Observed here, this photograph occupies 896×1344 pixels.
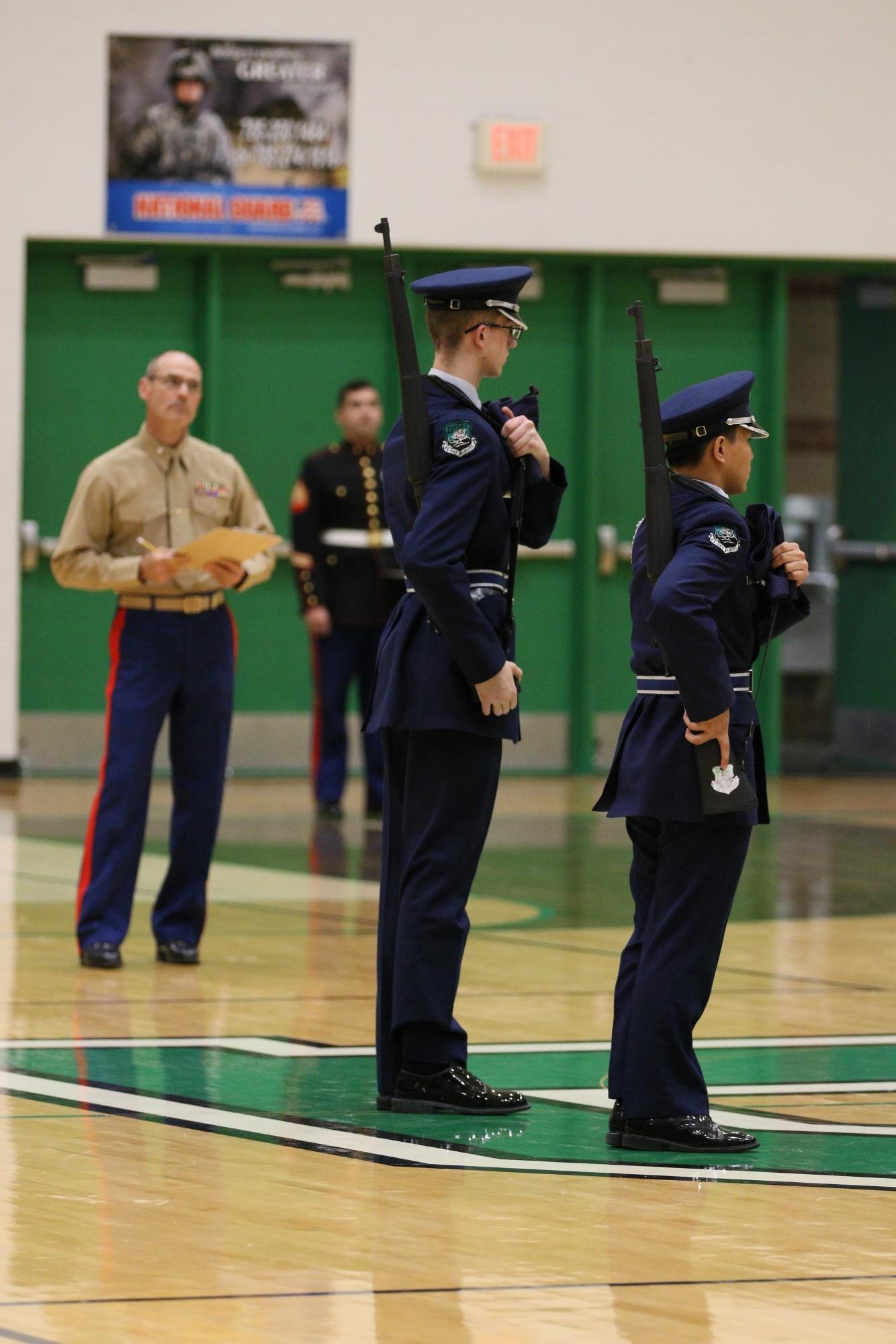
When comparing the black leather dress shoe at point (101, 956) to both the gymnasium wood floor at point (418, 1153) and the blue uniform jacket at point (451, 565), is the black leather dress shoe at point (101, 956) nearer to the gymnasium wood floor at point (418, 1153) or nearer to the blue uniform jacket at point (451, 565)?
the gymnasium wood floor at point (418, 1153)

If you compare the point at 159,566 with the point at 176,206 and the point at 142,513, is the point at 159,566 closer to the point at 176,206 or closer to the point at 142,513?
the point at 142,513

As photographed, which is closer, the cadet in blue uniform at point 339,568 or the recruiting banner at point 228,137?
the cadet in blue uniform at point 339,568

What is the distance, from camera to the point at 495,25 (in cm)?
1389

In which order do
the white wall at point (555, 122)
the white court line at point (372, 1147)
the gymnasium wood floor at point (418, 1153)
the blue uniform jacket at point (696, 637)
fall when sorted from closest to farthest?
the gymnasium wood floor at point (418, 1153)
the white court line at point (372, 1147)
the blue uniform jacket at point (696, 637)
the white wall at point (555, 122)

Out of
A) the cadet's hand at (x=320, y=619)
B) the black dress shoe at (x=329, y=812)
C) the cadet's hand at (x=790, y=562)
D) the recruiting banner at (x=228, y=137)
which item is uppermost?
the recruiting banner at (x=228, y=137)

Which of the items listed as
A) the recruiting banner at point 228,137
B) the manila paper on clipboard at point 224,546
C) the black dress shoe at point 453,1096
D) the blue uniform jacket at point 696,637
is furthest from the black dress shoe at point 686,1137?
the recruiting banner at point 228,137

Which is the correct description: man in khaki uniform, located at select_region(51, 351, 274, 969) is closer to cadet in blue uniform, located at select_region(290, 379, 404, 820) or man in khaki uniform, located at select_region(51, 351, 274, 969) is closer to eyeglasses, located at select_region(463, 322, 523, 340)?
eyeglasses, located at select_region(463, 322, 523, 340)

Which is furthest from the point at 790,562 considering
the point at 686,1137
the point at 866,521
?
the point at 866,521

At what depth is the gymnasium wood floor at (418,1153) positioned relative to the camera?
357 cm

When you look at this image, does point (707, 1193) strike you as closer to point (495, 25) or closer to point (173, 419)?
point (173, 419)

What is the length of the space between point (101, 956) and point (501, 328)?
273cm

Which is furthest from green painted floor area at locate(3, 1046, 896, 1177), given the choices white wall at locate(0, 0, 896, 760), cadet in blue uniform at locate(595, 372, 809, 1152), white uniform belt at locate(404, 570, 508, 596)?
white wall at locate(0, 0, 896, 760)

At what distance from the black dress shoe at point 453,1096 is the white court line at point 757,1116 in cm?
20

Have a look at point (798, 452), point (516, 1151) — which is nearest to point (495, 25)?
point (798, 452)
